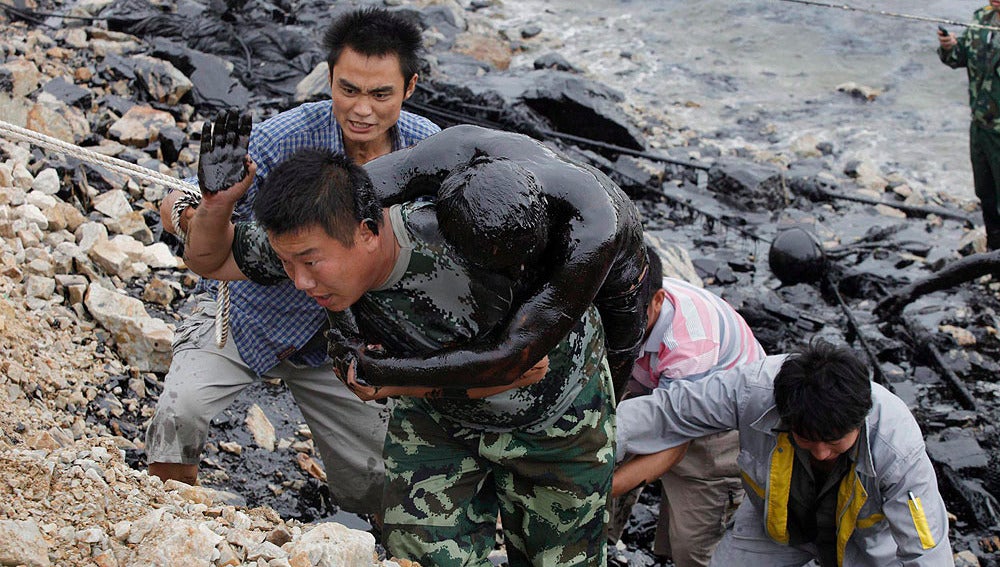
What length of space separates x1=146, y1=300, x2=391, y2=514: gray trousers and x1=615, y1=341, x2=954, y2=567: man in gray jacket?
94 centimetres

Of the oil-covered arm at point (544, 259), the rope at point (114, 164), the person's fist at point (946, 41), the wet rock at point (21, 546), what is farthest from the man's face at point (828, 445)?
the person's fist at point (946, 41)

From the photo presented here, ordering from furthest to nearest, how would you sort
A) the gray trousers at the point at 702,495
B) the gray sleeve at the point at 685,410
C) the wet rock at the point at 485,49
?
the wet rock at the point at 485,49 → the gray trousers at the point at 702,495 → the gray sleeve at the point at 685,410

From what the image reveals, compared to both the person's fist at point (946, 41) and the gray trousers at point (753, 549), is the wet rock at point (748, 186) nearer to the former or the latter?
the person's fist at point (946, 41)

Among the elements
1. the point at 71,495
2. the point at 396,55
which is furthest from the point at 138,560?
the point at 396,55

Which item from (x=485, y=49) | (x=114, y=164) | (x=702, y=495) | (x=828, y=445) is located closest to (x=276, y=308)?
(x=114, y=164)

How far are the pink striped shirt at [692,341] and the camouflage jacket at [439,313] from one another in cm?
88

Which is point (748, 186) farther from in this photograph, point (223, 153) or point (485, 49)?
point (223, 153)

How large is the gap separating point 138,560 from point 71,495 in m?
0.40

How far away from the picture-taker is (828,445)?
3131 mm

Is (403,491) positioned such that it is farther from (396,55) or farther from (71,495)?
(396,55)

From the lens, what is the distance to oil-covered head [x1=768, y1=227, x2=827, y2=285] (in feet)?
21.3

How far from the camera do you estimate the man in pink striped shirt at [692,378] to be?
3539mm

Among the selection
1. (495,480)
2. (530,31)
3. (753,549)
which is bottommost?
→ (530,31)

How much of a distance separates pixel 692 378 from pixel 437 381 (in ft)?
4.61
